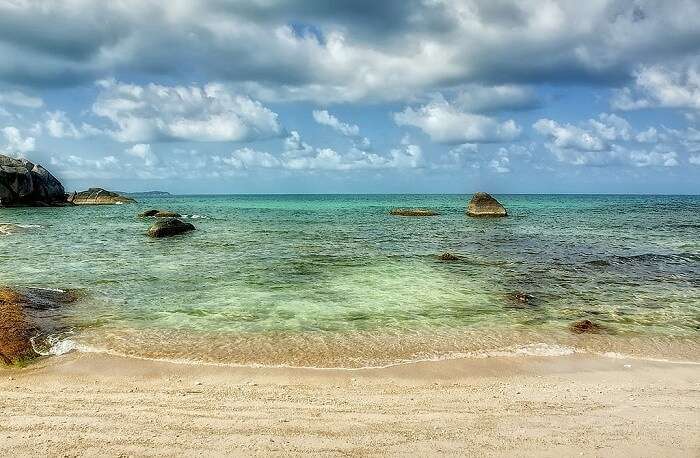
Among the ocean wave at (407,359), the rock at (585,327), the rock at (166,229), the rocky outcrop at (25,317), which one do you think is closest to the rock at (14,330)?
the rocky outcrop at (25,317)

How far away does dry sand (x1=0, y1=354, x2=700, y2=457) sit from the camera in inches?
232

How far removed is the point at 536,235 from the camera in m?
36.4

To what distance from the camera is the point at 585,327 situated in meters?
11.6

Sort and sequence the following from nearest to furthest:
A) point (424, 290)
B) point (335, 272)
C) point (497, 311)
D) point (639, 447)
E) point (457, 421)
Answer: point (639, 447), point (457, 421), point (497, 311), point (424, 290), point (335, 272)

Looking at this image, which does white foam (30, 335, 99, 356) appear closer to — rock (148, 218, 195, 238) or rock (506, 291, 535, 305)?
rock (506, 291, 535, 305)

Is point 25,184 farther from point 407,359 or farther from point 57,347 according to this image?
point 407,359

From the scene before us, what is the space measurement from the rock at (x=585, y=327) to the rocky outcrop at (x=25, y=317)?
39.7 feet

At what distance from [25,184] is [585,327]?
83.2 m

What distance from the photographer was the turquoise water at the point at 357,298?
10.3 metres

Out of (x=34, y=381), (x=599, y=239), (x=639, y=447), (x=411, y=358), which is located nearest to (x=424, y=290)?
Answer: (x=411, y=358)

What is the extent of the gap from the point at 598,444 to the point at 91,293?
1466cm

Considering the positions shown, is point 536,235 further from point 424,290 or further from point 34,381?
point 34,381

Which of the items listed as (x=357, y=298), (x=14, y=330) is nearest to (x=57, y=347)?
(x=14, y=330)

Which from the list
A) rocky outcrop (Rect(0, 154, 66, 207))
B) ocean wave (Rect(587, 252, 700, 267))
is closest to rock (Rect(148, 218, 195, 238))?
ocean wave (Rect(587, 252, 700, 267))
